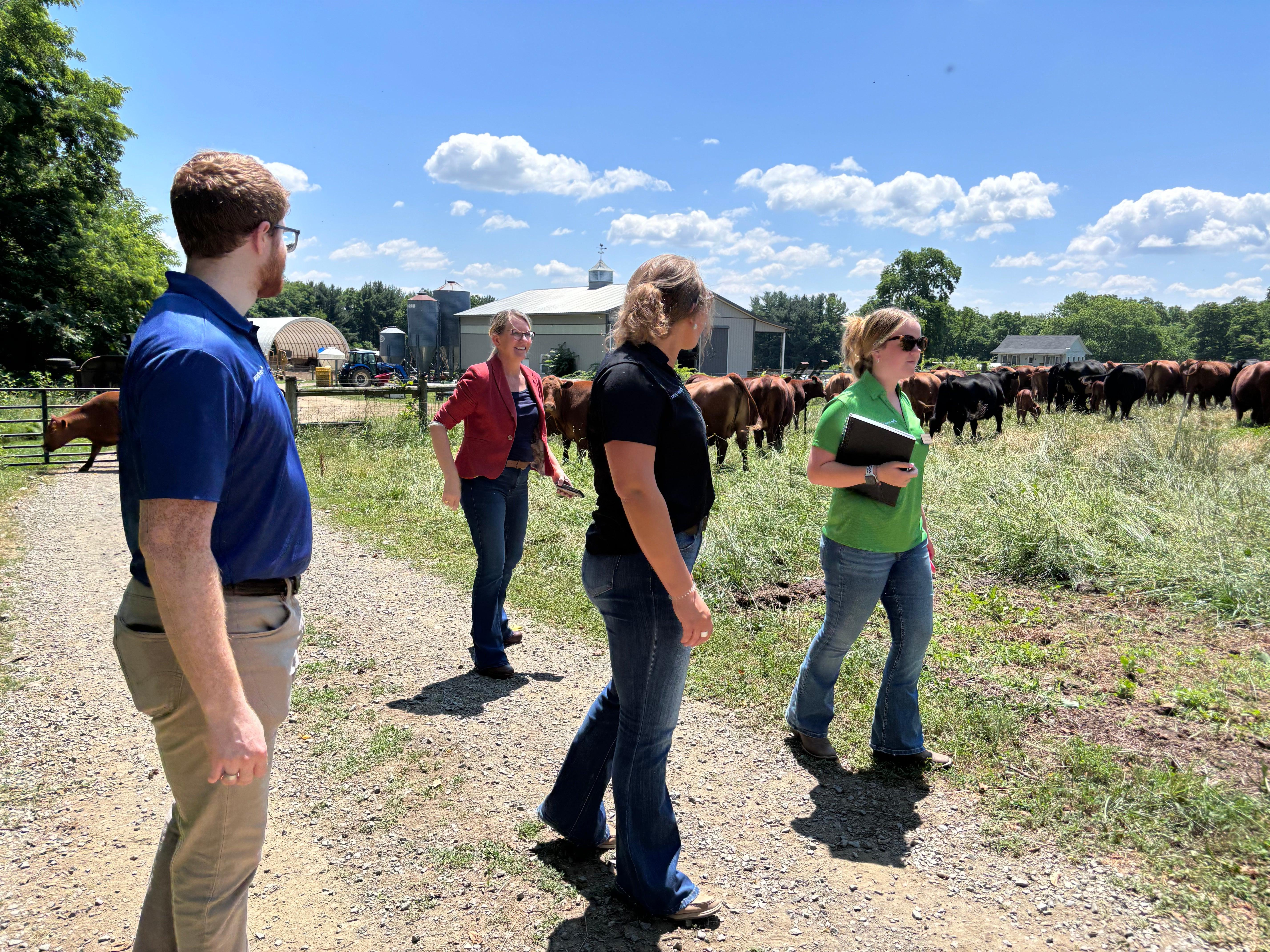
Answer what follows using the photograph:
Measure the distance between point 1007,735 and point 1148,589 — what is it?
3.06 metres

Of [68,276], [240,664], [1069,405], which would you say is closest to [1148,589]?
A: [240,664]

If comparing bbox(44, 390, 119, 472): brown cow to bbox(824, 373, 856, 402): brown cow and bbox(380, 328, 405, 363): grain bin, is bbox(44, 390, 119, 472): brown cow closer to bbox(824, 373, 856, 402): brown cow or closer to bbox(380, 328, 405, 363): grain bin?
bbox(824, 373, 856, 402): brown cow

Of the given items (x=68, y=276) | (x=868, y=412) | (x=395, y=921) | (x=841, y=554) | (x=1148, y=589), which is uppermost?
(x=68, y=276)

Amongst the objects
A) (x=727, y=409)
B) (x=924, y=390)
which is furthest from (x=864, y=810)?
(x=924, y=390)

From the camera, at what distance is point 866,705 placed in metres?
4.31

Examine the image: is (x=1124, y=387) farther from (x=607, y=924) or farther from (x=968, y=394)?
(x=607, y=924)

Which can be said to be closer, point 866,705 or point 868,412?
point 868,412

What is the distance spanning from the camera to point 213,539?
1714 millimetres

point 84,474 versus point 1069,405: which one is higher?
point 1069,405

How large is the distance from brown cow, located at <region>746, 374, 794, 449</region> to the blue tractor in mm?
23429

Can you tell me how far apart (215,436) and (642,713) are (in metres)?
1.52

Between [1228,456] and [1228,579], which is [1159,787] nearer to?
Result: [1228,579]

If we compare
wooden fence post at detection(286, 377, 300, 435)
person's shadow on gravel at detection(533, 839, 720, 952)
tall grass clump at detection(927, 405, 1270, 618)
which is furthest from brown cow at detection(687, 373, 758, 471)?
person's shadow on gravel at detection(533, 839, 720, 952)

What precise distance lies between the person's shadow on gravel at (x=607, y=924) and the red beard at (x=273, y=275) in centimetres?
218
